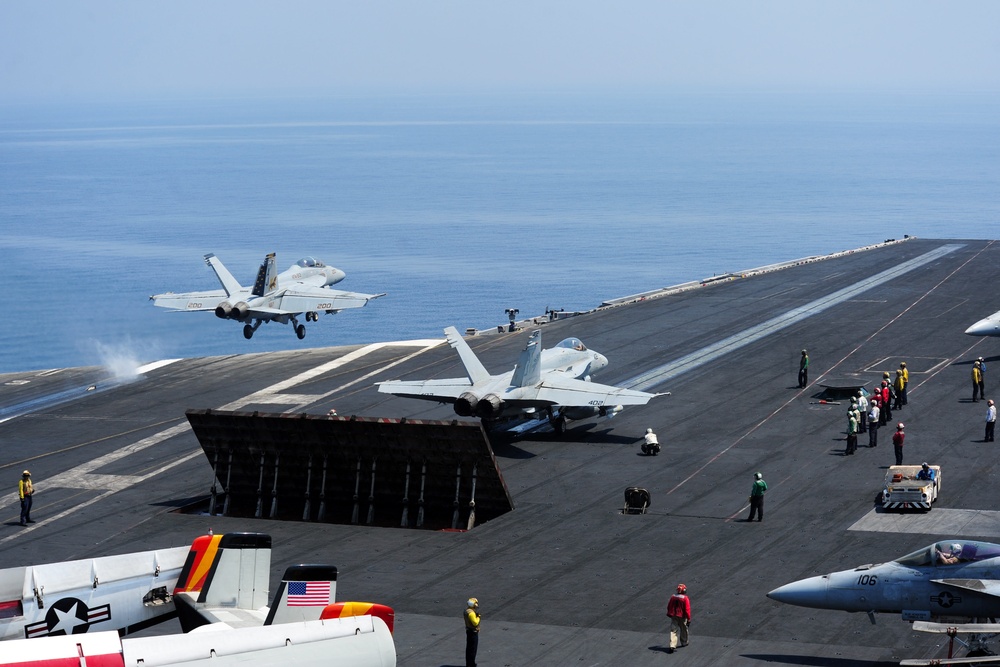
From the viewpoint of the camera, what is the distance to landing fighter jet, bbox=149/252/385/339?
6322cm

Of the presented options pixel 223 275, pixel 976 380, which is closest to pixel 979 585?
pixel 976 380

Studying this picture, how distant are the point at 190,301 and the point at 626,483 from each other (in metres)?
32.0

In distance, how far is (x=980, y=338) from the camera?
205 feet

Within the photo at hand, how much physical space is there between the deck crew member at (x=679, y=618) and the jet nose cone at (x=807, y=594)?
237 cm

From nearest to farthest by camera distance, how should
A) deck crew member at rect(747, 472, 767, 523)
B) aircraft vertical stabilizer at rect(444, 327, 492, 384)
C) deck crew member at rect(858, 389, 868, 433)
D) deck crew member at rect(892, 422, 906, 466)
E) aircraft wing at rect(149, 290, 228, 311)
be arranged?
deck crew member at rect(747, 472, 767, 523), deck crew member at rect(892, 422, 906, 466), deck crew member at rect(858, 389, 868, 433), aircraft vertical stabilizer at rect(444, 327, 492, 384), aircraft wing at rect(149, 290, 228, 311)

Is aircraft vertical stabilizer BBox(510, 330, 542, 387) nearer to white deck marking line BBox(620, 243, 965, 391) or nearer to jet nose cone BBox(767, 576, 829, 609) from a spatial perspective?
white deck marking line BBox(620, 243, 965, 391)

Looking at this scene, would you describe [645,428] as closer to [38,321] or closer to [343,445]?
[343,445]

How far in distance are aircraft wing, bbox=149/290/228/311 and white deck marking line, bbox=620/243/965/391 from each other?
22899 mm

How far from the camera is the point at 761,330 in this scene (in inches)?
2638

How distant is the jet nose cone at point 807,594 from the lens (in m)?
25.1

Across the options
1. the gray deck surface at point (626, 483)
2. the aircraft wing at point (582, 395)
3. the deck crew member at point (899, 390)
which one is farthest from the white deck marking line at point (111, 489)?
the deck crew member at point (899, 390)

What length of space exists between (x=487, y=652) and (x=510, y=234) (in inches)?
5267

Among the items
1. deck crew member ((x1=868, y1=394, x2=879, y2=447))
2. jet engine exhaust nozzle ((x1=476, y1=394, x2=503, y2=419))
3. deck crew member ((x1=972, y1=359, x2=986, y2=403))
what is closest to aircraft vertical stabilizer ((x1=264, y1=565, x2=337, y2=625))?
jet engine exhaust nozzle ((x1=476, y1=394, x2=503, y2=419))

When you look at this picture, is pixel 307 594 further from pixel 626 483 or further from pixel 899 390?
pixel 899 390
